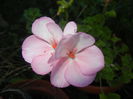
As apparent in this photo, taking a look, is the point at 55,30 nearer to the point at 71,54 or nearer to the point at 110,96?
the point at 71,54

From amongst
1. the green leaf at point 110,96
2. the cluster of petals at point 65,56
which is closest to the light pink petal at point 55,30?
the cluster of petals at point 65,56

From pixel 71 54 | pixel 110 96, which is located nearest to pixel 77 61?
pixel 71 54

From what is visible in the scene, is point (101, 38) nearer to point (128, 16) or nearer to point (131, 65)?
point (131, 65)

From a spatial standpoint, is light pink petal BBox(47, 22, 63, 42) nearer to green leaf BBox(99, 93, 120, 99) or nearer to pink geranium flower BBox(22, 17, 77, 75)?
pink geranium flower BBox(22, 17, 77, 75)

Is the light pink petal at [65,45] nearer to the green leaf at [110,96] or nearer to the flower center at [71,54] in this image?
the flower center at [71,54]

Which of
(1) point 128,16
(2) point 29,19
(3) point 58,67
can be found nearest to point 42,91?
(2) point 29,19
